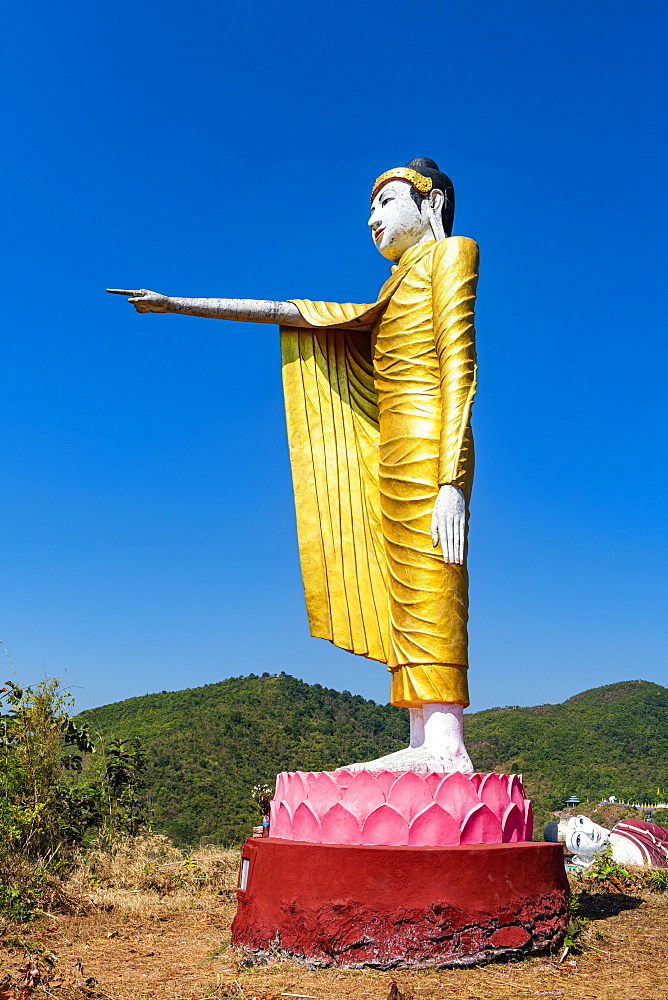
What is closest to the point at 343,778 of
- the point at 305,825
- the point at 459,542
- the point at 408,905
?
the point at 305,825

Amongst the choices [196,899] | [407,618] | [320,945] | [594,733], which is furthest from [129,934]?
[594,733]

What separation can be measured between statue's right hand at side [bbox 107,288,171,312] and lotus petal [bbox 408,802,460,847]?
11.5 ft

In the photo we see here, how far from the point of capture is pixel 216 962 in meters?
4.32

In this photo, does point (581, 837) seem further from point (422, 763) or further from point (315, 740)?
point (315, 740)

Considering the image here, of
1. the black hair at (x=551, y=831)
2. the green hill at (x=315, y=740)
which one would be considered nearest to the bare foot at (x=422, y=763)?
the black hair at (x=551, y=831)

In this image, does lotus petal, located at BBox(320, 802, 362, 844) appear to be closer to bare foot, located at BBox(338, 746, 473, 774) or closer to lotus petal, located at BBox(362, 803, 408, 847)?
lotus petal, located at BBox(362, 803, 408, 847)

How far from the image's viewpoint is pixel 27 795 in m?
6.96

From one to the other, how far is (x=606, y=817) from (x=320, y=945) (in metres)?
8.48

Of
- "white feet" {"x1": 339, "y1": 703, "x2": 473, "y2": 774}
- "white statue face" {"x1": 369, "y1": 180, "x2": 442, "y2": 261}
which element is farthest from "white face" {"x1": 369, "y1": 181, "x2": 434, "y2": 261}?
"white feet" {"x1": 339, "y1": 703, "x2": 473, "y2": 774}

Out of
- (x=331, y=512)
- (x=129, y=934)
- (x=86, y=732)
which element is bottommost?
(x=129, y=934)

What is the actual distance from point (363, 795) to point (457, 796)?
0.47 meters

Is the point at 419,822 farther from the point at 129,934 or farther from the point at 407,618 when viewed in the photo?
the point at 129,934

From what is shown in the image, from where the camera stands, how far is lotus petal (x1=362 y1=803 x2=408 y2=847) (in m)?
4.28

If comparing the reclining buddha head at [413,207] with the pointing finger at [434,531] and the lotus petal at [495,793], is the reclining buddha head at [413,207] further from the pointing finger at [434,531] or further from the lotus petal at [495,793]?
the lotus petal at [495,793]
